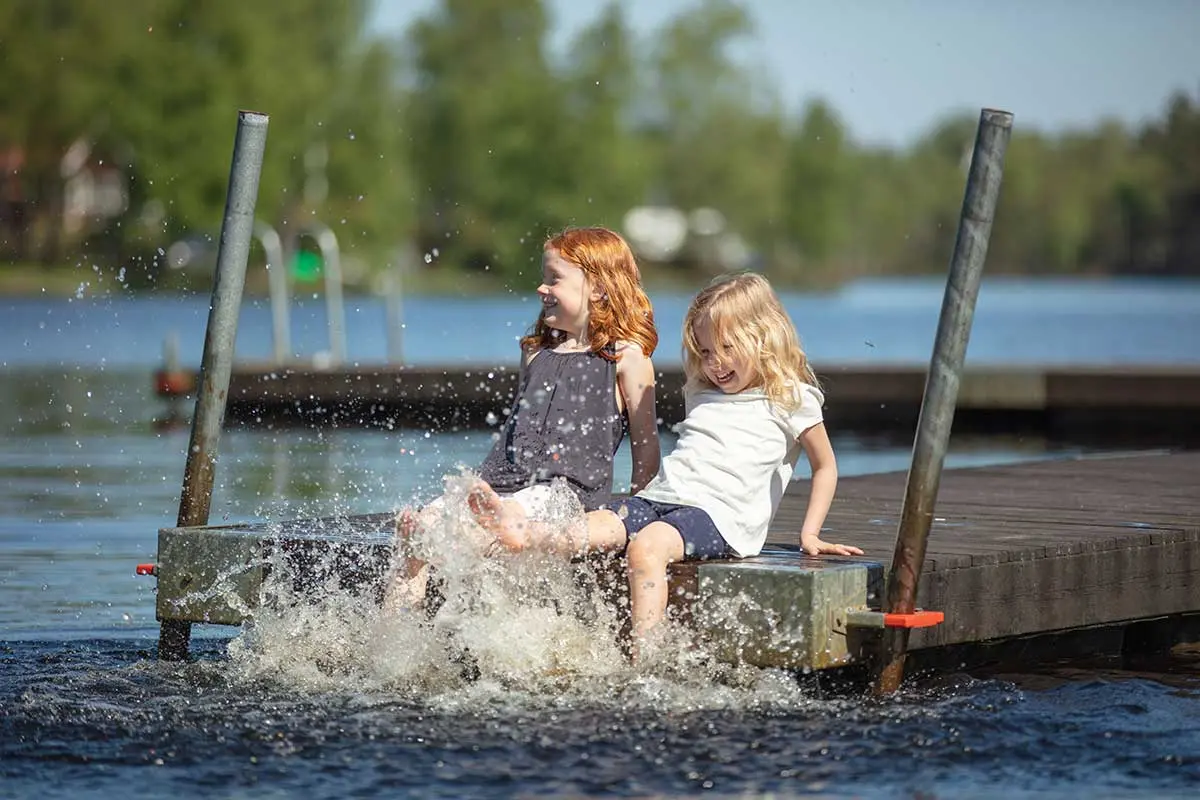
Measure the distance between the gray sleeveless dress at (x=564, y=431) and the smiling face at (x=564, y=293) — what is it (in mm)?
132

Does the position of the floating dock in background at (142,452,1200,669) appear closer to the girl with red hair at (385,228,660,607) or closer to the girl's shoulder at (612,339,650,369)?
the girl with red hair at (385,228,660,607)

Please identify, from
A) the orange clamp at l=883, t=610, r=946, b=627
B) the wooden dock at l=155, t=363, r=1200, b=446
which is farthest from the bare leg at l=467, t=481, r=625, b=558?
the wooden dock at l=155, t=363, r=1200, b=446

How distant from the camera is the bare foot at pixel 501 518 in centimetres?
676

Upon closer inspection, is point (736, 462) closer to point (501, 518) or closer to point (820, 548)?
point (820, 548)

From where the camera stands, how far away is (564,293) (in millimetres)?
7406

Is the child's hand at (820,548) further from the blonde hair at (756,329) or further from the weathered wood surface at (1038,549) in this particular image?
the blonde hair at (756,329)

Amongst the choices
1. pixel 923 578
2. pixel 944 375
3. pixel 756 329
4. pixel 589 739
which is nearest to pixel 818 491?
pixel 923 578

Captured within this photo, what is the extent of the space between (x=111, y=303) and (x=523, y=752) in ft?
278

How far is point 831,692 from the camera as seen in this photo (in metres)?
7.41

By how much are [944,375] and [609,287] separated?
1.37 metres

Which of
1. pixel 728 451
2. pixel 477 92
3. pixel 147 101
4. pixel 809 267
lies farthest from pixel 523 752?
pixel 809 267

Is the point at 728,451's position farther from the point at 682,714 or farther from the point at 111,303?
the point at 111,303

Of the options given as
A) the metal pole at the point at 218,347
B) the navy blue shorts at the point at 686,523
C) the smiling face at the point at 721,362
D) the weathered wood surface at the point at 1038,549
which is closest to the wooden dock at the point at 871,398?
the weathered wood surface at the point at 1038,549

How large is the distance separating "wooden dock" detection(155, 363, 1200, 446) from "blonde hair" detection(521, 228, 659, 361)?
48.5ft
